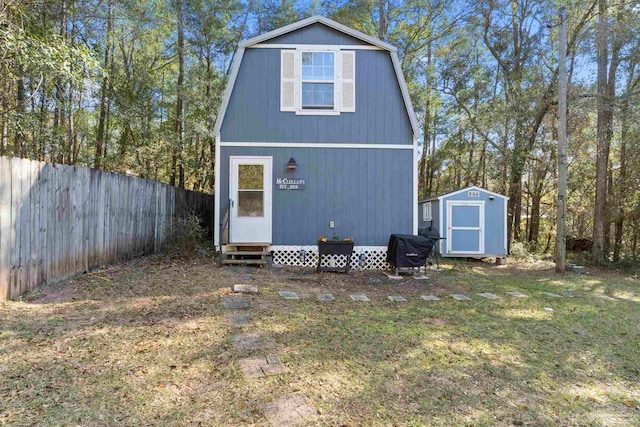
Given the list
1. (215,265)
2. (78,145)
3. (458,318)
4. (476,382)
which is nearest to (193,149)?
(78,145)

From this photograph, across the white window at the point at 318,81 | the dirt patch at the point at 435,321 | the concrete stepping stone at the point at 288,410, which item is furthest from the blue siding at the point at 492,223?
the concrete stepping stone at the point at 288,410

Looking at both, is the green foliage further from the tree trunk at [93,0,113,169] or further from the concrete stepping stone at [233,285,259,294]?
the concrete stepping stone at [233,285,259,294]

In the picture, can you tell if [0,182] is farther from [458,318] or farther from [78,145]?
[78,145]

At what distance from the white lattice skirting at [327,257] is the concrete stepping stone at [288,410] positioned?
502 cm

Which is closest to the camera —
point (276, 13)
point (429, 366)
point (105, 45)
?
point (429, 366)

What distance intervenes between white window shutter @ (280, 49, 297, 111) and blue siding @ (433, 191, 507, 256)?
15.6 ft

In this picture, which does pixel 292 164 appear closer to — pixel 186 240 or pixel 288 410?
pixel 186 240

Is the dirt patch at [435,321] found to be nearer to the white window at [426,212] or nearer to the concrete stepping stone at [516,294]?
the concrete stepping stone at [516,294]

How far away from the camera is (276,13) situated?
13.0m

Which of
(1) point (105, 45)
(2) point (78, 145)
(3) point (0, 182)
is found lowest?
(3) point (0, 182)

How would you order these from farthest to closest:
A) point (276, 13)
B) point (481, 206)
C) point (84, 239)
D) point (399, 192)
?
point (276, 13), point (481, 206), point (399, 192), point (84, 239)

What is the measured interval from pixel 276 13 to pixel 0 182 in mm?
11900

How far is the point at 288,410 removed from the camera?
2.02 meters

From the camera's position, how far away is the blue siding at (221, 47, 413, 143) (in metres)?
7.19
